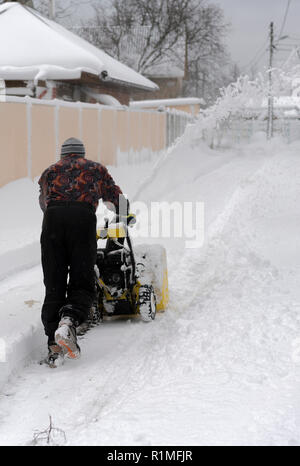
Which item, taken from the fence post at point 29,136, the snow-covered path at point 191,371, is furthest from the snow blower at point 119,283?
the fence post at point 29,136

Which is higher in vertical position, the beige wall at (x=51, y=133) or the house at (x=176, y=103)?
the house at (x=176, y=103)

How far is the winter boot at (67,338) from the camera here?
4367 millimetres

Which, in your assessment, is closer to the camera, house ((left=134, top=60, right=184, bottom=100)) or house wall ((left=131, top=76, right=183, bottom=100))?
house ((left=134, top=60, right=184, bottom=100))

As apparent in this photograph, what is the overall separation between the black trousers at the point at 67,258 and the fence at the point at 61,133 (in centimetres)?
635

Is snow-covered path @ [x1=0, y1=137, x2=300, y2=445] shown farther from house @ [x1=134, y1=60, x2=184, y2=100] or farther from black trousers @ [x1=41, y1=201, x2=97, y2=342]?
house @ [x1=134, y1=60, x2=184, y2=100]

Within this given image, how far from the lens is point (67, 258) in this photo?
4.80m

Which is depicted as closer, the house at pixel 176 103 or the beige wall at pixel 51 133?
the beige wall at pixel 51 133

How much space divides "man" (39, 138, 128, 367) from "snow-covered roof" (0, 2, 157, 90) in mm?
13283

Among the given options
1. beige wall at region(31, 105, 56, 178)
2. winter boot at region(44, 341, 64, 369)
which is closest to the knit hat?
winter boot at region(44, 341, 64, 369)

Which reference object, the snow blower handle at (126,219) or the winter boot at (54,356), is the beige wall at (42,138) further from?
the winter boot at (54,356)

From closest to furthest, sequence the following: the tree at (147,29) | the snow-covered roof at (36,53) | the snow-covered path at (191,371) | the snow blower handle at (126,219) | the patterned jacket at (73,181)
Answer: the snow-covered path at (191,371) → the patterned jacket at (73,181) → the snow blower handle at (126,219) → the snow-covered roof at (36,53) → the tree at (147,29)

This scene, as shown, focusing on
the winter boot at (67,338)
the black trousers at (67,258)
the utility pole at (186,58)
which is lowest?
the winter boot at (67,338)

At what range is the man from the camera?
467 centimetres
